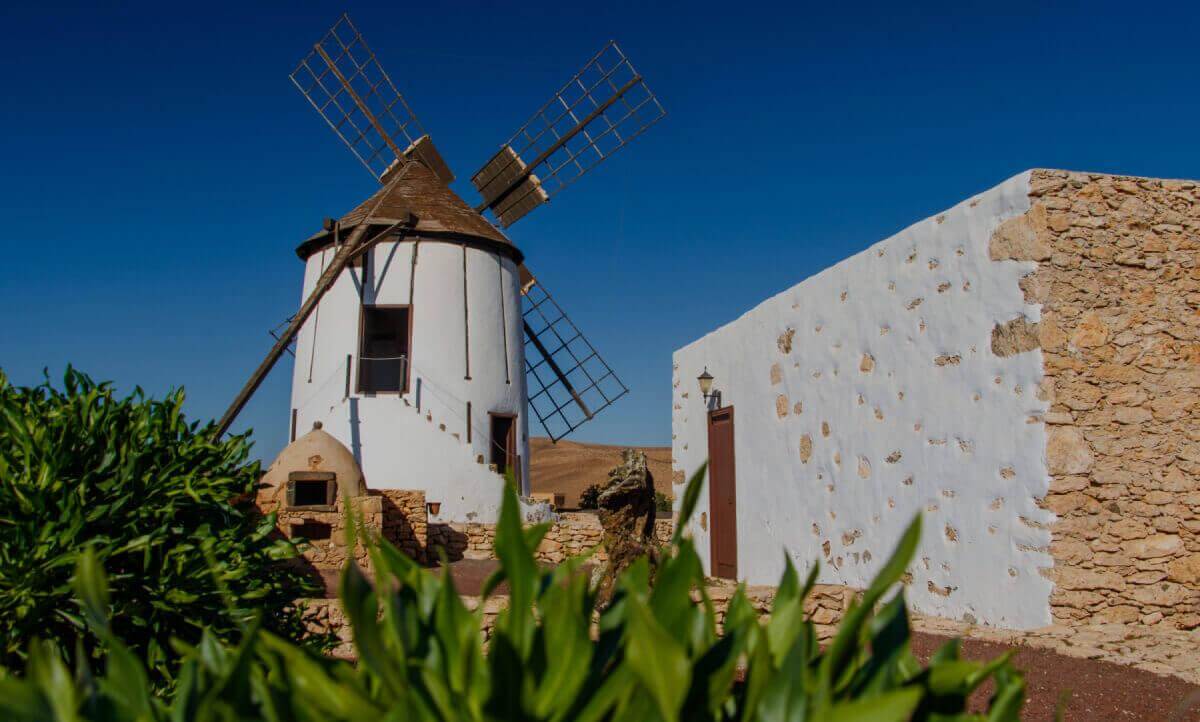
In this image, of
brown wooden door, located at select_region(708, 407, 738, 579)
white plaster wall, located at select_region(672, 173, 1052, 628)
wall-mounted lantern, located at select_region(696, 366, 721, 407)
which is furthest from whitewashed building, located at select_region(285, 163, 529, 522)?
white plaster wall, located at select_region(672, 173, 1052, 628)

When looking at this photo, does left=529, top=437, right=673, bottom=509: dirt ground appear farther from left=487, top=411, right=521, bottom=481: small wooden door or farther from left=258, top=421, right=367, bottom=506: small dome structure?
left=258, top=421, right=367, bottom=506: small dome structure

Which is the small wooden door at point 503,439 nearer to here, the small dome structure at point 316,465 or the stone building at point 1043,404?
the small dome structure at point 316,465

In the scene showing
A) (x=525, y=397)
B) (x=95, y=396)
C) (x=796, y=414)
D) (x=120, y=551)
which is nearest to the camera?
(x=120, y=551)

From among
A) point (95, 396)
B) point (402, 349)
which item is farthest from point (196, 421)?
point (402, 349)

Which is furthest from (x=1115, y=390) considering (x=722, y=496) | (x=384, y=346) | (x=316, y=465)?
(x=384, y=346)

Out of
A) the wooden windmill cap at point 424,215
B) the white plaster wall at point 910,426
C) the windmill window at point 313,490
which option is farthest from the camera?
the wooden windmill cap at point 424,215

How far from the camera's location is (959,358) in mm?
6359

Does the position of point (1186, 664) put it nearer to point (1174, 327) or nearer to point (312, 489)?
point (1174, 327)

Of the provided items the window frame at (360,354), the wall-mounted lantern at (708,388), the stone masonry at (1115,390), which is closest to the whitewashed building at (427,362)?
the window frame at (360,354)

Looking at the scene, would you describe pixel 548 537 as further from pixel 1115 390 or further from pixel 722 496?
pixel 1115 390

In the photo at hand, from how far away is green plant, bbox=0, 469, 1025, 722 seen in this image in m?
1.17

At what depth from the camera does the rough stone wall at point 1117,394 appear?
18.2ft

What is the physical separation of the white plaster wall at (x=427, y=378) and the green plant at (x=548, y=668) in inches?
565

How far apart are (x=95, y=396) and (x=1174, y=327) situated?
5832 millimetres
